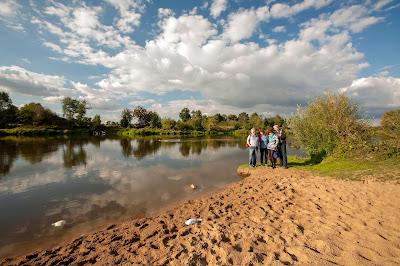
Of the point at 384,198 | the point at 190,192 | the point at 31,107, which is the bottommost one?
the point at 190,192

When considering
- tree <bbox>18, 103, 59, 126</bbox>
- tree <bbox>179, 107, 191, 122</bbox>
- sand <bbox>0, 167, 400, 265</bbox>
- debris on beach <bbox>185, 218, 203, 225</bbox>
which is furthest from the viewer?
tree <bbox>179, 107, 191, 122</bbox>

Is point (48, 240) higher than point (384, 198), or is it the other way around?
point (384, 198)

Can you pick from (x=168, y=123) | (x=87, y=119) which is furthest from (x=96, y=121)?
(x=168, y=123)

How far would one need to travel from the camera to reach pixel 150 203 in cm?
1202

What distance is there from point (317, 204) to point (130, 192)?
30.1 feet

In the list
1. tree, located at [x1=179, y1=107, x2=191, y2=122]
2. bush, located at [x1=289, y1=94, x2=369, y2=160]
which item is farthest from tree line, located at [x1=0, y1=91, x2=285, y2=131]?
bush, located at [x1=289, y1=94, x2=369, y2=160]

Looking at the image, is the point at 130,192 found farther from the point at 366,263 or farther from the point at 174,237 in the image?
the point at 366,263

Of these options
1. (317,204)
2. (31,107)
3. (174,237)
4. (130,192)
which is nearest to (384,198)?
(317,204)

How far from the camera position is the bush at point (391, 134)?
52.9 feet

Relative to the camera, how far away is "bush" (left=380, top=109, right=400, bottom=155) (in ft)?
52.9

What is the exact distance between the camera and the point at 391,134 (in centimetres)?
1664

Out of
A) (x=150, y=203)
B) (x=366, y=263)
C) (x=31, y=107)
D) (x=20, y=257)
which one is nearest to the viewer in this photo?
(x=366, y=263)

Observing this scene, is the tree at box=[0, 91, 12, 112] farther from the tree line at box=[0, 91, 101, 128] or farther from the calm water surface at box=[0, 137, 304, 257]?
the calm water surface at box=[0, 137, 304, 257]

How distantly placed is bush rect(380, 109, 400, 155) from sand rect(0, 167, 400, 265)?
23.7 feet
